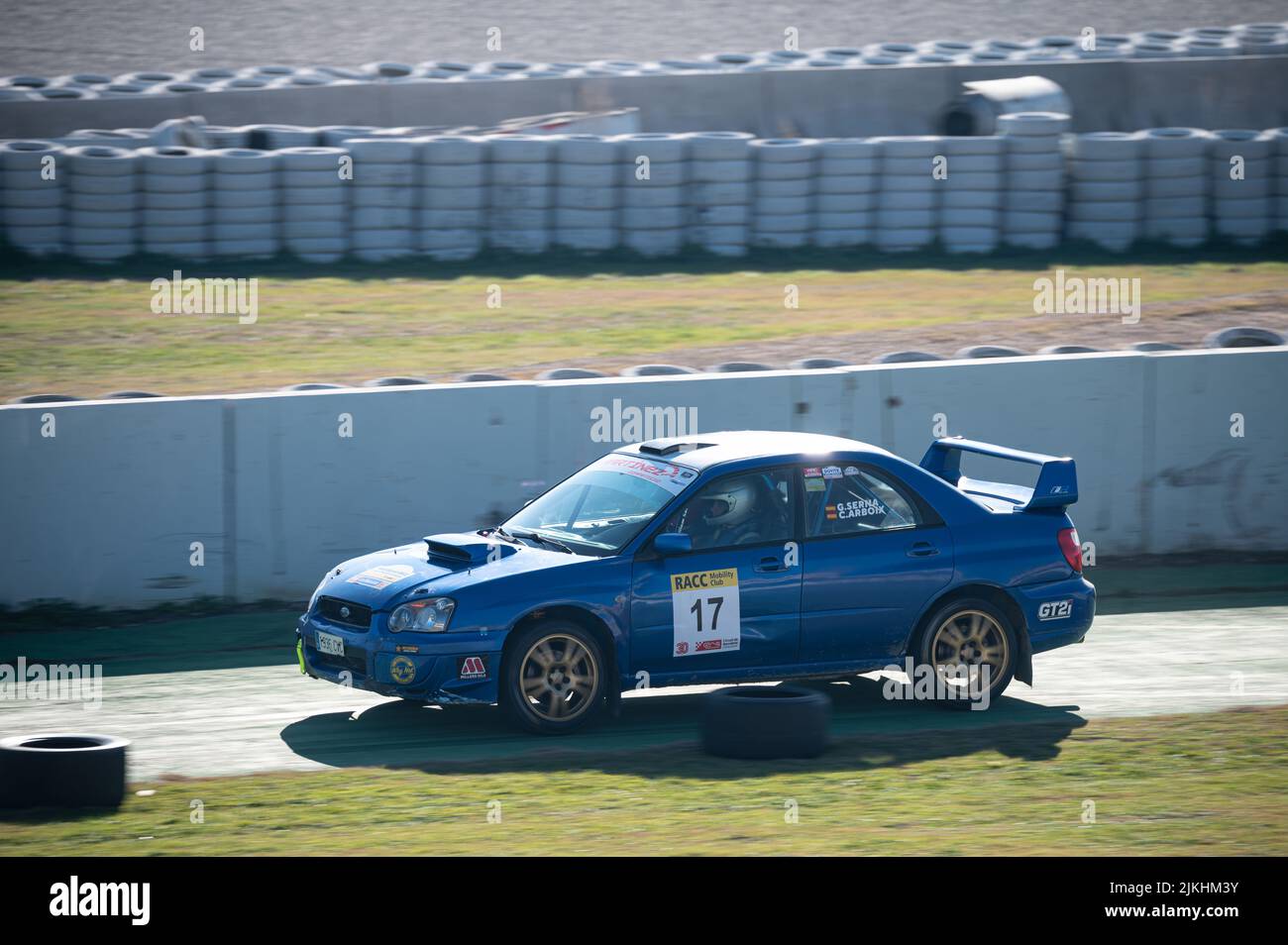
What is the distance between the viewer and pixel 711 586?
8.48 m

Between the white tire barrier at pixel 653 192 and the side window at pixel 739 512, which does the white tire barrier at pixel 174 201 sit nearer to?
the white tire barrier at pixel 653 192

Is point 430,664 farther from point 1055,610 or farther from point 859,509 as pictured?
point 1055,610

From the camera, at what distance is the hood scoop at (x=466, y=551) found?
27.8ft

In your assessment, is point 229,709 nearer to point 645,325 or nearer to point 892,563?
point 892,563

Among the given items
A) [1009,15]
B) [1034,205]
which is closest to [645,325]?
[1034,205]

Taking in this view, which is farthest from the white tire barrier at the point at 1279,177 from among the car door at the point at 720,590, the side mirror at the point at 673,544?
the side mirror at the point at 673,544

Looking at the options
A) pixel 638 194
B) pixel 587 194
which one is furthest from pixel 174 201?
pixel 638 194

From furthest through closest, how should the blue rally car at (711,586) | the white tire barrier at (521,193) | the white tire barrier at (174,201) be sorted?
the white tire barrier at (521,193), the white tire barrier at (174,201), the blue rally car at (711,586)

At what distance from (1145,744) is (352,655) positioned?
3.96m

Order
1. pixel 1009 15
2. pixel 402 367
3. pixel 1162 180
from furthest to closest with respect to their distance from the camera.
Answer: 1. pixel 1009 15
2. pixel 1162 180
3. pixel 402 367

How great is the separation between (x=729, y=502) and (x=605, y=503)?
68 cm

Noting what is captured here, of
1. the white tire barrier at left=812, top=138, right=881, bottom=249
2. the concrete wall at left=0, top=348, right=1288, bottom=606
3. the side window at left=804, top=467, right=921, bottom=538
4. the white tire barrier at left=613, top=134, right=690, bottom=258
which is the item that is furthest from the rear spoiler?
the white tire barrier at left=812, top=138, right=881, bottom=249

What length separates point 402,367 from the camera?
15797 millimetres

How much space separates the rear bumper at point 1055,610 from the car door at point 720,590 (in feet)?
4.51
